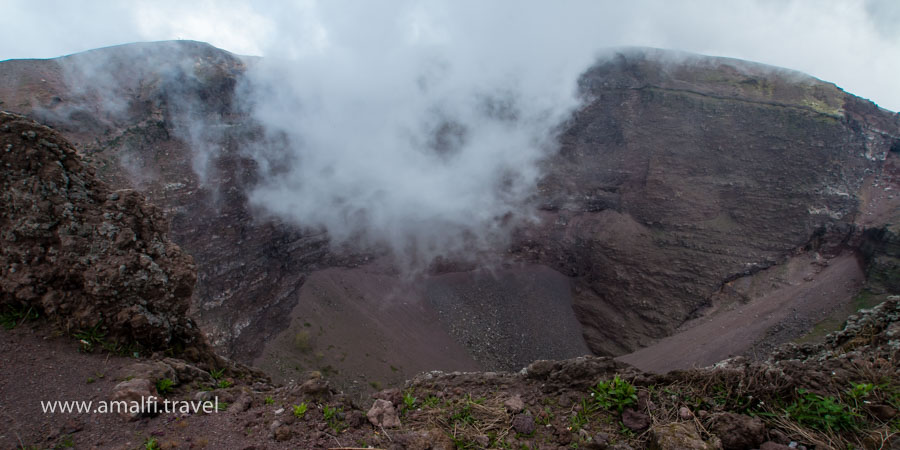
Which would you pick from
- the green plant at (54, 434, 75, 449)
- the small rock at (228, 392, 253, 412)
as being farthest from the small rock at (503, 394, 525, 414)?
the green plant at (54, 434, 75, 449)

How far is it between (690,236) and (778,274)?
13.2 ft

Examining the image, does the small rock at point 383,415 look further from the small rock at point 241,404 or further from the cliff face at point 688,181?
the cliff face at point 688,181

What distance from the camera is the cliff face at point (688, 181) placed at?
Answer: 19.6 m

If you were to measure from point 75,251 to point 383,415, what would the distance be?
4682 millimetres

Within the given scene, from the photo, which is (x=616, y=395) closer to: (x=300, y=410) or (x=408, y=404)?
(x=408, y=404)

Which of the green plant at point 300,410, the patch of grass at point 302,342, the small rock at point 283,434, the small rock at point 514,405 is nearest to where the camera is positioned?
the small rock at point 283,434

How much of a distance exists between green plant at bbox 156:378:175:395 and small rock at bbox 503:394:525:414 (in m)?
4.14

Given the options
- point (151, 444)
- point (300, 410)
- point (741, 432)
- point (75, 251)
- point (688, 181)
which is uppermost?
point (688, 181)

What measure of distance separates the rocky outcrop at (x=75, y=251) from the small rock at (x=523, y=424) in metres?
5.08

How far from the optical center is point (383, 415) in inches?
197

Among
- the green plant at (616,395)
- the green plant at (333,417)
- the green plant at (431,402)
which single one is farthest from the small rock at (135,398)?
the green plant at (616,395)

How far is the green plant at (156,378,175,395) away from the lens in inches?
182

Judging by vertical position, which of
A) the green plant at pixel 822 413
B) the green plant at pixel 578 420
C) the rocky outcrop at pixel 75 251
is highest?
the rocky outcrop at pixel 75 251

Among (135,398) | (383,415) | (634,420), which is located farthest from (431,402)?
(135,398)
